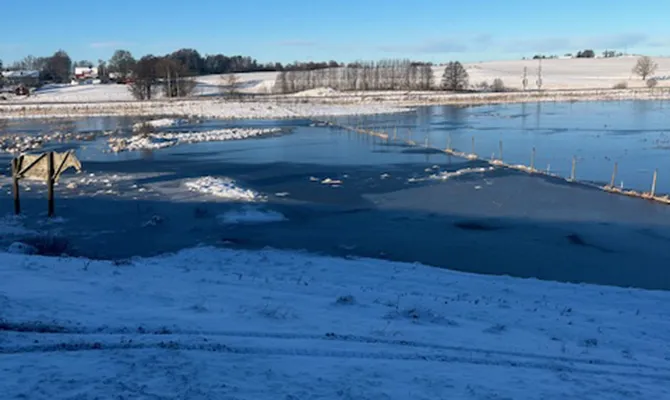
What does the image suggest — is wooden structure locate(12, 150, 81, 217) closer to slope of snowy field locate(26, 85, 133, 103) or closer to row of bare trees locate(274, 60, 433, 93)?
slope of snowy field locate(26, 85, 133, 103)

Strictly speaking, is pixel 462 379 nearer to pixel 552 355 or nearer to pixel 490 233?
pixel 552 355

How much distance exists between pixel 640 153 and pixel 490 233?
51.8 feet

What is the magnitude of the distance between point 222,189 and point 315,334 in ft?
41.4

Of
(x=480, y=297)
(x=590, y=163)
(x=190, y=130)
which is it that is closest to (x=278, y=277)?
(x=480, y=297)

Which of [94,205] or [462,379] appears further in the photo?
[94,205]

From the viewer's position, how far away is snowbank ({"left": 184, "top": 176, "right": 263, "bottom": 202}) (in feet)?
62.7

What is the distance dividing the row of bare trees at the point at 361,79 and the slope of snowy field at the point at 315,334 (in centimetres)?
9271

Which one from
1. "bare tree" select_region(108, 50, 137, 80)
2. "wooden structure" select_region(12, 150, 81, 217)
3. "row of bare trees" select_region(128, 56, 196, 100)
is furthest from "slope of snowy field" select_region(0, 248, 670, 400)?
"bare tree" select_region(108, 50, 137, 80)

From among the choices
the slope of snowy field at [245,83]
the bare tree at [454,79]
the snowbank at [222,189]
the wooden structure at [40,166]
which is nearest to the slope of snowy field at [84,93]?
the slope of snowy field at [245,83]

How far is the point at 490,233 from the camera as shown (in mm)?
15016

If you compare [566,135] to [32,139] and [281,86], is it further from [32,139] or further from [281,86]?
[281,86]

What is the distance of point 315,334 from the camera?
7965mm

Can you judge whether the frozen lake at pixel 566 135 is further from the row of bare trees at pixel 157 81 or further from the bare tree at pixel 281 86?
the bare tree at pixel 281 86

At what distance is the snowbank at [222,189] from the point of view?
1911 cm
